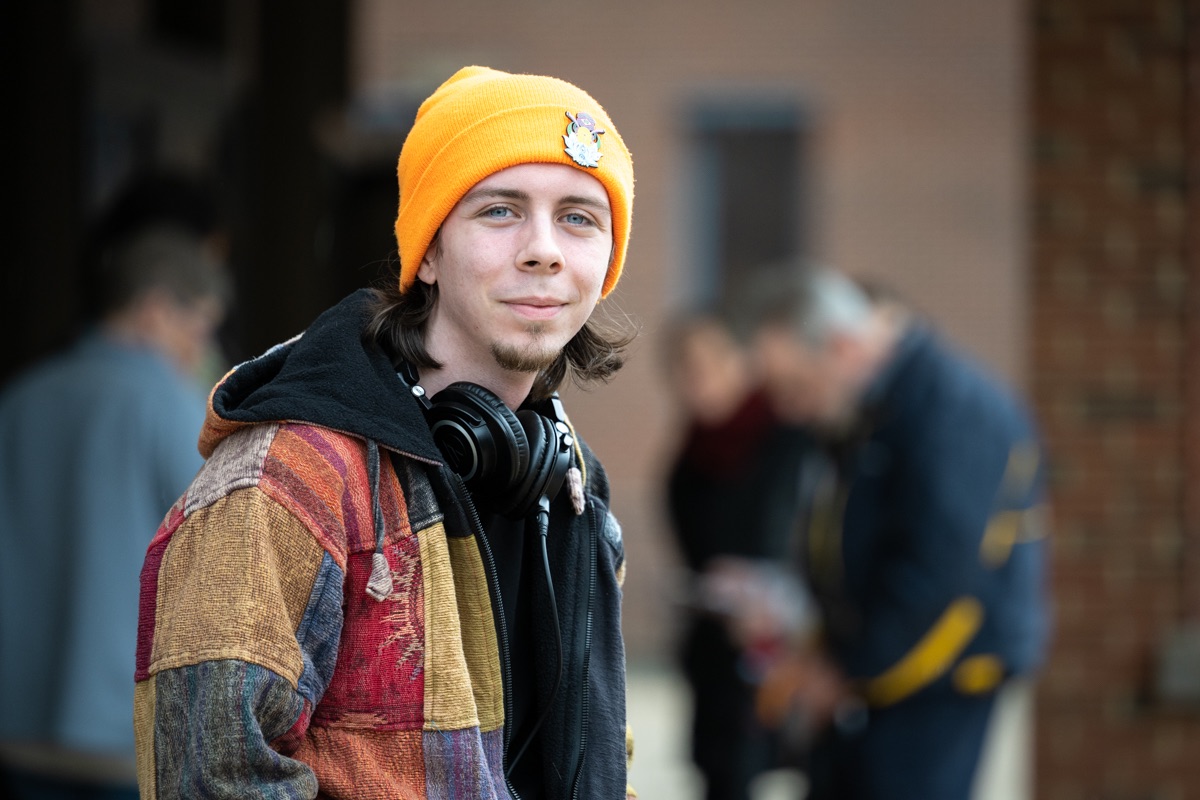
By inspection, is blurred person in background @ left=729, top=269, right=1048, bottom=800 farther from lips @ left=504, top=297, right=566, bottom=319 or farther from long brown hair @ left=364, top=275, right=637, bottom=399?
lips @ left=504, top=297, right=566, bottom=319

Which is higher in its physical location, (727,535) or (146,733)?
(146,733)

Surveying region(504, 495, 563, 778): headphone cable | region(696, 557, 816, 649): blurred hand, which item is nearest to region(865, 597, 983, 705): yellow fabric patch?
region(696, 557, 816, 649): blurred hand

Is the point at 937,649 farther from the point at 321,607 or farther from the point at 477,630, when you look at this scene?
the point at 321,607

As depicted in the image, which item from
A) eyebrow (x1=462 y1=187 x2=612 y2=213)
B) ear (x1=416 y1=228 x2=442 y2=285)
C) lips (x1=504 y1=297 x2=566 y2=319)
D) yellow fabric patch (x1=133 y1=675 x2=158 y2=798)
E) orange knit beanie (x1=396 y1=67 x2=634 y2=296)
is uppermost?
orange knit beanie (x1=396 y1=67 x2=634 y2=296)

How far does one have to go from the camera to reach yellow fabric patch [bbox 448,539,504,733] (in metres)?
1.94

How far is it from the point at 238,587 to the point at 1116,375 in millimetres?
4688

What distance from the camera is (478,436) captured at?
6.44 ft

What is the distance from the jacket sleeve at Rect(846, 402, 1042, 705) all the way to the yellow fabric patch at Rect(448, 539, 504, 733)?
9.80 ft

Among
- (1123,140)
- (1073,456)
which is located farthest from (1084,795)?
(1123,140)

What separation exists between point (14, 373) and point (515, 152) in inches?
148

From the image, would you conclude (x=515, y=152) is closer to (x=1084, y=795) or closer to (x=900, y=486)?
(x=900, y=486)

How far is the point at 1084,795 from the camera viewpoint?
585 centimetres

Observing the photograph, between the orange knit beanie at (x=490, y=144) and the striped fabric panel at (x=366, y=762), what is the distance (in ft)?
1.85

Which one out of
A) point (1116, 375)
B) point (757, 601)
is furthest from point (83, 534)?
point (1116, 375)
